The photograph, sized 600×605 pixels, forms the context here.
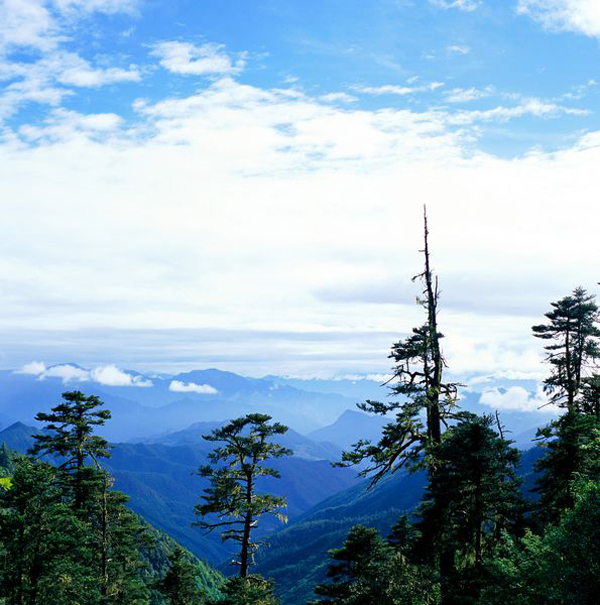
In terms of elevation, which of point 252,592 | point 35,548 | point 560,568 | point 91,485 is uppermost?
point 560,568

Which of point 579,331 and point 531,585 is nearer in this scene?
point 531,585

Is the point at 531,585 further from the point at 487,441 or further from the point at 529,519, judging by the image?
the point at 529,519

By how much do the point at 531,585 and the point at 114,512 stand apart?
102ft

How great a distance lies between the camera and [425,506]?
31.7m

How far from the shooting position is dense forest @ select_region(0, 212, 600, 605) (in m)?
19.4

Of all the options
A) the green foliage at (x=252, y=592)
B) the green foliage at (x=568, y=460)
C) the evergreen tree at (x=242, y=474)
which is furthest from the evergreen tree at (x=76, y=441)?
the green foliage at (x=568, y=460)

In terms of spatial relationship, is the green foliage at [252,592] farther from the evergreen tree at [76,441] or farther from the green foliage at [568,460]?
the green foliage at [568,460]

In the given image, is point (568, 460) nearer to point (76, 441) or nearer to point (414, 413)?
point (414, 413)

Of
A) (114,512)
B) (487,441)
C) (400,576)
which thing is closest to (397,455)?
(400,576)

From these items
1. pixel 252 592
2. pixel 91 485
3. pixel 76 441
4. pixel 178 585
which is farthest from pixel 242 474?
pixel 178 585

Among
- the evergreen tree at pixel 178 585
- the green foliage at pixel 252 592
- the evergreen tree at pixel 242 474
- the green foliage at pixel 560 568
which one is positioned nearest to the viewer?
the green foliage at pixel 560 568

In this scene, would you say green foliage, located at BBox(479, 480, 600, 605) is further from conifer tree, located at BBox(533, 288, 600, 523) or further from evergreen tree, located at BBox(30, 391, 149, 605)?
evergreen tree, located at BBox(30, 391, 149, 605)

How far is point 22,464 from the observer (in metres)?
29.1

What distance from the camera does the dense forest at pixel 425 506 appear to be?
1939cm
